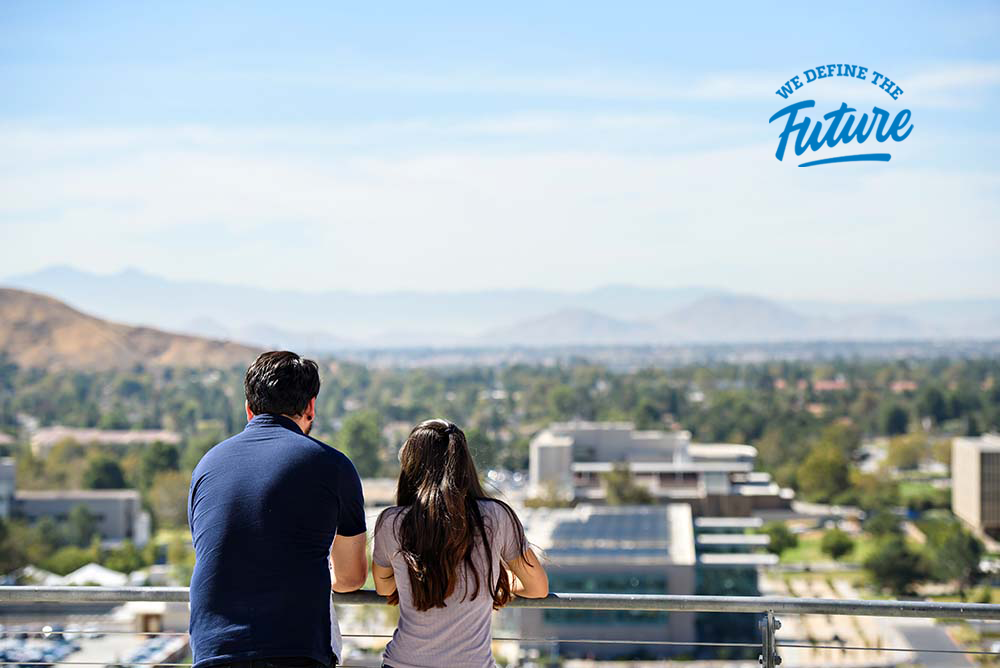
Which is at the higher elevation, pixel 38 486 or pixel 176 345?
pixel 176 345

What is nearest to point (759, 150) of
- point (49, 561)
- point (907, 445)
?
point (907, 445)

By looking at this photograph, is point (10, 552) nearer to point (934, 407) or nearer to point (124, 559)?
point (124, 559)

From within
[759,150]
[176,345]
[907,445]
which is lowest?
[907,445]

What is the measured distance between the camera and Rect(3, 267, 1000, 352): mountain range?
106m

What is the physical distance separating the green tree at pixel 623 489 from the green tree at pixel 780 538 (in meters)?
2.90

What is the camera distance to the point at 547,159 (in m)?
51.5

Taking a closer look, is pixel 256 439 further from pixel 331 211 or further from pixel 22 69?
pixel 331 211

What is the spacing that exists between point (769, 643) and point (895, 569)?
17.5m

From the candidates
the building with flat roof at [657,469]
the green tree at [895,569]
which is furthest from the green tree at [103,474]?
the green tree at [895,569]

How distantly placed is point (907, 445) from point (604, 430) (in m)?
9.41

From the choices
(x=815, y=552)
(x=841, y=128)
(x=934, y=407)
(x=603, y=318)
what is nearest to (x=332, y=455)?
(x=841, y=128)

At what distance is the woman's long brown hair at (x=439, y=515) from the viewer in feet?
4.44

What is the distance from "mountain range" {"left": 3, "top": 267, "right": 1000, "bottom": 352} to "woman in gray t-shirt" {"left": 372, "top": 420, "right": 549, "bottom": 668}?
291 ft

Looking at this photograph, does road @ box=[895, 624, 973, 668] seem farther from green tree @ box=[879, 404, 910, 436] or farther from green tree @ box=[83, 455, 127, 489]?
green tree @ box=[879, 404, 910, 436]
